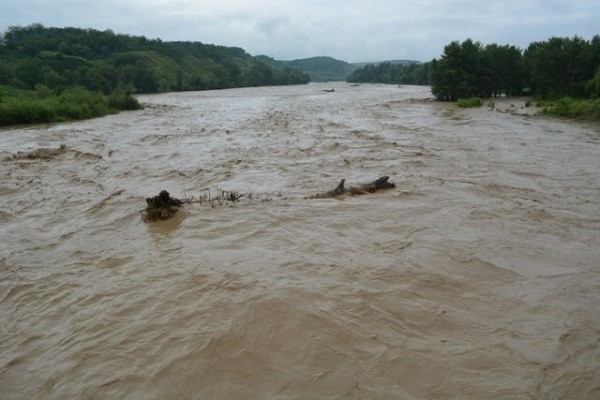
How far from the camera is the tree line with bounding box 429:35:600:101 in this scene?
4331 cm

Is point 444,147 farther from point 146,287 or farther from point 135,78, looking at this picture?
point 135,78

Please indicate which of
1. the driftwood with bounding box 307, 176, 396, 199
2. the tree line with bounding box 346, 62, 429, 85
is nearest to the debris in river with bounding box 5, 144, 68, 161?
the driftwood with bounding box 307, 176, 396, 199

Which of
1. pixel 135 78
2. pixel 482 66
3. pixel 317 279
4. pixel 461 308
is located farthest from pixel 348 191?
pixel 135 78

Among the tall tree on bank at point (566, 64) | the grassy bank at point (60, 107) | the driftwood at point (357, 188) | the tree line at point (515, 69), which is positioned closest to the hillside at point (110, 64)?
the grassy bank at point (60, 107)

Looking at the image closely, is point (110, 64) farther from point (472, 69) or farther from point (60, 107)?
point (472, 69)

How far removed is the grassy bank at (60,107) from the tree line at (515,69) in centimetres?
3829

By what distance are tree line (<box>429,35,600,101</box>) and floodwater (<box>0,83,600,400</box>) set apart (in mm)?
38065

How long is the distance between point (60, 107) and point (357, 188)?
31712 millimetres

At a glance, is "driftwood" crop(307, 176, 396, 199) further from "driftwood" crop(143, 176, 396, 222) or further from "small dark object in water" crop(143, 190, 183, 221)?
"small dark object in water" crop(143, 190, 183, 221)

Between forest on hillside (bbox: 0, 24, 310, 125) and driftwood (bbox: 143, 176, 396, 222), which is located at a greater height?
forest on hillside (bbox: 0, 24, 310, 125)

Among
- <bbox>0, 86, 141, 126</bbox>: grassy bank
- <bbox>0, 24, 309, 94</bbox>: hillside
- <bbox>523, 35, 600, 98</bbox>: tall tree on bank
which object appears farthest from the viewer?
<bbox>0, 24, 309, 94</bbox>: hillside

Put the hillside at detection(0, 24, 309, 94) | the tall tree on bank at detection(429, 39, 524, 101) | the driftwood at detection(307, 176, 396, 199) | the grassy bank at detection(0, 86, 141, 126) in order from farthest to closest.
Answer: the hillside at detection(0, 24, 309, 94), the tall tree on bank at detection(429, 39, 524, 101), the grassy bank at detection(0, 86, 141, 126), the driftwood at detection(307, 176, 396, 199)

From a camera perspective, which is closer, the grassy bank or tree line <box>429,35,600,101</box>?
the grassy bank

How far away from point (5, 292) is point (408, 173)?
37.6ft
